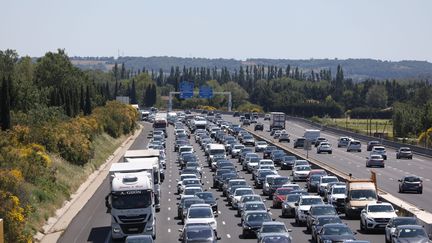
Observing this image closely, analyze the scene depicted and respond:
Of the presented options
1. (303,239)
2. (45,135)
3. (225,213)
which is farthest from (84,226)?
(45,135)

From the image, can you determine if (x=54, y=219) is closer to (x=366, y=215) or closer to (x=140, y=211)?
(x=140, y=211)

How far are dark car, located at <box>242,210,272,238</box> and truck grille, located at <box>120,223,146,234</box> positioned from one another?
4.09 m

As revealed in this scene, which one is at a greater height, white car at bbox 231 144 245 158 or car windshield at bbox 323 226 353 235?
car windshield at bbox 323 226 353 235

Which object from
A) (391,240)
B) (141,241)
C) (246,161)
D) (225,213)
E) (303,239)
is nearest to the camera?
(141,241)

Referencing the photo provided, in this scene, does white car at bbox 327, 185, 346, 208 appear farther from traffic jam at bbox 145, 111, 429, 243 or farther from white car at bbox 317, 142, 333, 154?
white car at bbox 317, 142, 333, 154

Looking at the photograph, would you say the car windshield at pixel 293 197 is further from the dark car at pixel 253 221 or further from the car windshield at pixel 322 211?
the dark car at pixel 253 221

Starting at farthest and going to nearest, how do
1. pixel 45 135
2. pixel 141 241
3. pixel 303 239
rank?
pixel 45 135
pixel 303 239
pixel 141 241

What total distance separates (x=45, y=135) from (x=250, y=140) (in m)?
40.6

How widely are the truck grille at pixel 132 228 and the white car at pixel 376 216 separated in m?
8.91

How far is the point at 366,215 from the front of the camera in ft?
131

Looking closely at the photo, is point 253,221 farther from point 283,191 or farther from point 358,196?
point 283,191

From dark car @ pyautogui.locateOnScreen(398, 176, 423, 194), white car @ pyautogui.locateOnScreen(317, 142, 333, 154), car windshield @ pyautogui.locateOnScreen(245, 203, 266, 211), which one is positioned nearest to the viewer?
car windshield @ pyautogui.locateOnScreen(245, 203, 266, 211)

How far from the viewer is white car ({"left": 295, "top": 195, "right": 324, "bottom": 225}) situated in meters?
42.8

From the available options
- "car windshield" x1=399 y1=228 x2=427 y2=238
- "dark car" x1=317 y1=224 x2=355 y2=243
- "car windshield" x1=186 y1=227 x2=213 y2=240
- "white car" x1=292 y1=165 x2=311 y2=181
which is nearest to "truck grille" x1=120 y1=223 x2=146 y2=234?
"car windshield" x1=186 y1=227 x2=213 y2=240
